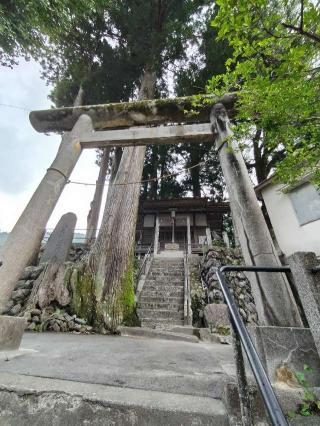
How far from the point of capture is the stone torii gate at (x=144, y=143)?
2020 mm

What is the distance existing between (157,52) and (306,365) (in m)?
12.8

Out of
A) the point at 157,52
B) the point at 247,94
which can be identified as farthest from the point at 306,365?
the point at 157,52

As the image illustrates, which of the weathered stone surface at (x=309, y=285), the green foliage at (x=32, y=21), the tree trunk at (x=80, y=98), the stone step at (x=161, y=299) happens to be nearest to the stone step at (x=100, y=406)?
the weathered stone surface at (x=309, y=285)

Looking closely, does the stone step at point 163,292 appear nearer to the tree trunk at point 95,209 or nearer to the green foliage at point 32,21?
the tree trunk at point 95,209

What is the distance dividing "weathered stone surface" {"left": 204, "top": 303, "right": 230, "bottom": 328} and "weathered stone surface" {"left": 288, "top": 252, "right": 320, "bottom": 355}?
4.80 meters

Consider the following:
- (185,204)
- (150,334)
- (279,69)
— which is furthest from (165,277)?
(185,204)

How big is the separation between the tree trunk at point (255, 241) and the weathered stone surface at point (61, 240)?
5.27 m

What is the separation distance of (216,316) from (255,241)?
4.29 metres

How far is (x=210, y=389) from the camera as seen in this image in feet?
4.63

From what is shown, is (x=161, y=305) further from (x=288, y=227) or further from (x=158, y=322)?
(x=288, y=227)

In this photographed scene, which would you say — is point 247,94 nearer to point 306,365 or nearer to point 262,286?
point 262,286

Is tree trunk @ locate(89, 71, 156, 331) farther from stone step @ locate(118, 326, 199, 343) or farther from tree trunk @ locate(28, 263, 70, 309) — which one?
tree trunk @ locate(28, 263, 70, 309)

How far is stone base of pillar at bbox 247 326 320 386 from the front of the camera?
54.6 inches

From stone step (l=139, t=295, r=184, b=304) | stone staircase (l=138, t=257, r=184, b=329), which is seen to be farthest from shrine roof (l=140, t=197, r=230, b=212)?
stone step (l=139, t=295, r=184, b=304)
